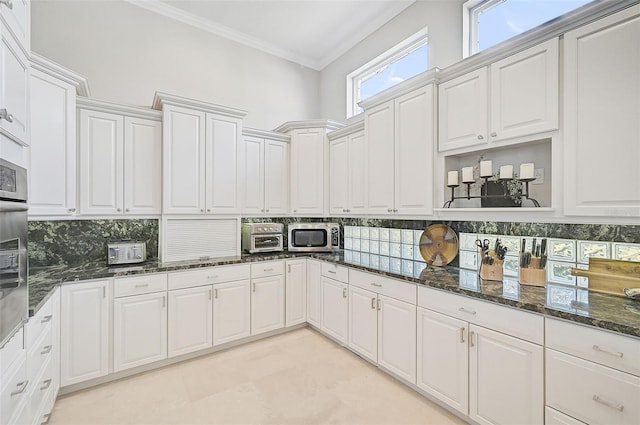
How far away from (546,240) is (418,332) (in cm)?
113

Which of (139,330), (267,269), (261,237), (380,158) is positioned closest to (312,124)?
(380,158)

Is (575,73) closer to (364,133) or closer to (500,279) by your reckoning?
(500,279)

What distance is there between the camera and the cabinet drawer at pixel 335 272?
2.95m

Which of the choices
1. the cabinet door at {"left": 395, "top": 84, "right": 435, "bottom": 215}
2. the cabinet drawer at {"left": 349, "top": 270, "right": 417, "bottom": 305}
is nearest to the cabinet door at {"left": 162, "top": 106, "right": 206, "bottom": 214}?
the cabinet drawer at {"left": 349, "top": 270, "right": 417, "bottom": 305}

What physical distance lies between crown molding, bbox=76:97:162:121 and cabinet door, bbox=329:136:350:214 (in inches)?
76.9

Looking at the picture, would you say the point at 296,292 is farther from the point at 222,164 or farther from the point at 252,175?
the point at 222,164

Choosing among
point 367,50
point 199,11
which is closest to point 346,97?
point 367,50

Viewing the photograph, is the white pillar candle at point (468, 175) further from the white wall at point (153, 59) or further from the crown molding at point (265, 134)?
the white wall at point (153, 59)

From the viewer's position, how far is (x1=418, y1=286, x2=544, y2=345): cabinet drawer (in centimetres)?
161

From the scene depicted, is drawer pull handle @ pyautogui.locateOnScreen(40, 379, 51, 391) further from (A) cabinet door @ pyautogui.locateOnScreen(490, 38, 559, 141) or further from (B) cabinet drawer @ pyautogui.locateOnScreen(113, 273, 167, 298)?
(A) cabinet door @ pyautogui.locateOnScreen(490, 38, 559, 141)

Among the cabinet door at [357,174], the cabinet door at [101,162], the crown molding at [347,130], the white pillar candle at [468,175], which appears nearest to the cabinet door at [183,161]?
the cabinet door at [101,162]

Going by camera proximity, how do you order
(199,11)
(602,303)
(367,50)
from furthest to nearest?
(367,50)
(199,11)
(602,303)

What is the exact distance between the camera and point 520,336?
1.65 metres

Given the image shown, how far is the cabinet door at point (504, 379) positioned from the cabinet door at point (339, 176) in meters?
1.99
